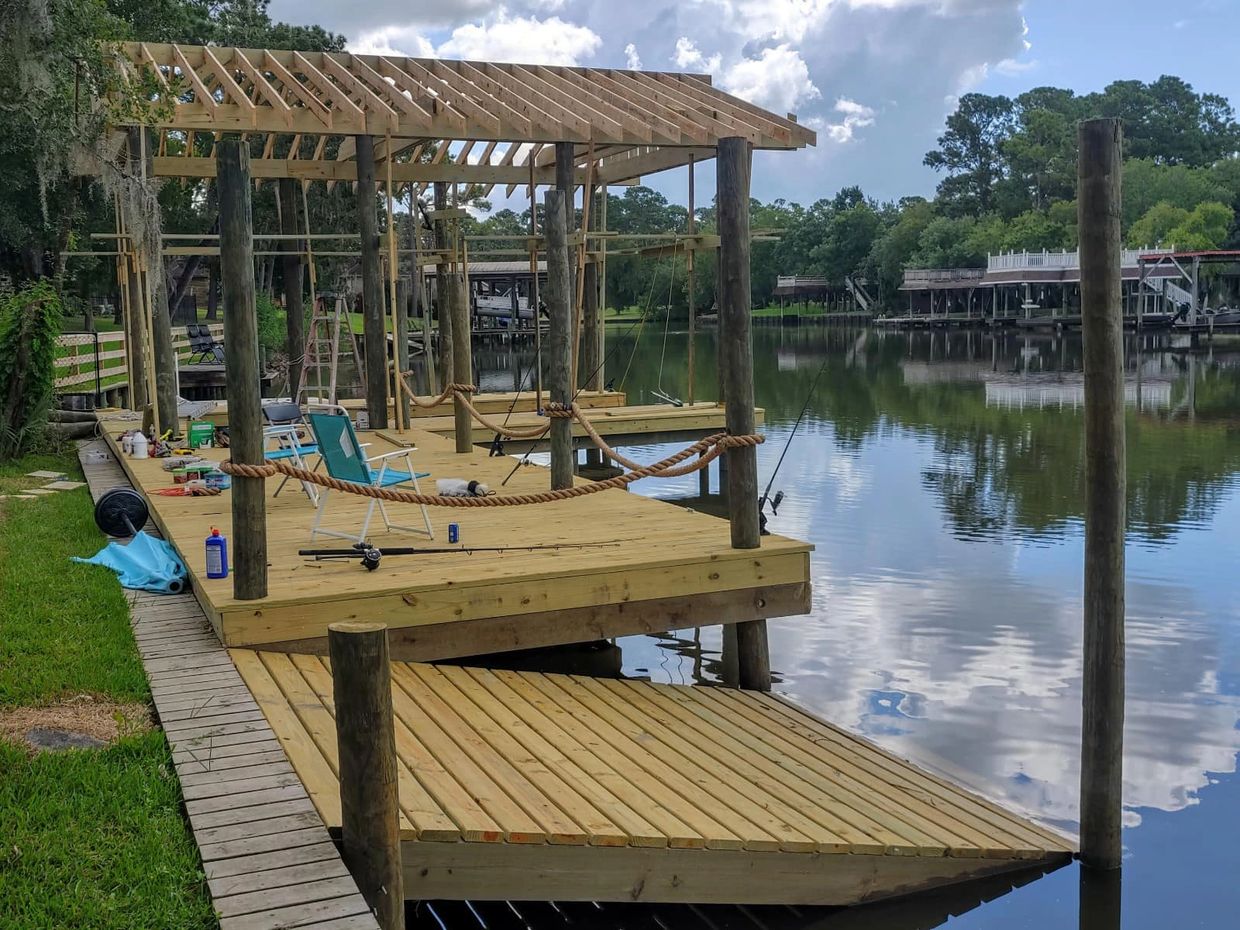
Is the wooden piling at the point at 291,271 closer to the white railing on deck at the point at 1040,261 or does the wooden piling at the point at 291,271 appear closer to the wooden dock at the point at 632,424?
the wooden dock at the point at 632,424

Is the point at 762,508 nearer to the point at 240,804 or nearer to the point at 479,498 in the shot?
the point at 479,498

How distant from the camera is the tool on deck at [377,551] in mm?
6520

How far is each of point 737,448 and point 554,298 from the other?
8.10 feet

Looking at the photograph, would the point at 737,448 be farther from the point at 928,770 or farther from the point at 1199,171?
the point at 1199,171

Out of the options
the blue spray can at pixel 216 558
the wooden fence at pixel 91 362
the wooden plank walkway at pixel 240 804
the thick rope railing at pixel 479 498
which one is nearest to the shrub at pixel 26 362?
the wooden fence at pixel 91 362

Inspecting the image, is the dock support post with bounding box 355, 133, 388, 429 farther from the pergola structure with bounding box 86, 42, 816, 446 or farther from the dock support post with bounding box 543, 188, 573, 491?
the dock support post with bounding box 543, 188, 573, 491

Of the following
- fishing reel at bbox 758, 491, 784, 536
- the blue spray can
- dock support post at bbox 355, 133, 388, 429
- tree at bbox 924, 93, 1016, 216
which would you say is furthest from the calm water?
tree at bbox 924, 93, 1016, 216

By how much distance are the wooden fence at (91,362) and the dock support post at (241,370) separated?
11313mm

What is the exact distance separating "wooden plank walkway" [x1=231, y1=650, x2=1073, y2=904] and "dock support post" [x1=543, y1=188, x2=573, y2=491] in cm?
241

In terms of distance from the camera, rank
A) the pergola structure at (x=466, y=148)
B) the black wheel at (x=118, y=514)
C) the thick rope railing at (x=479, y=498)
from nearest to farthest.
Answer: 1. the thick rope railing at (x=479, y=498)
2. the pergola structure at (x=466, y=148)
3. the black wheel at (x=118, y=514)

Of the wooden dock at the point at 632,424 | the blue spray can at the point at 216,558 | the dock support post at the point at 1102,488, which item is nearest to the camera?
the dock support post at the point at 1102,488

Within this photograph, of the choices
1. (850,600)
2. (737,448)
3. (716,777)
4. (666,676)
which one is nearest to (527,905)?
(716,777)

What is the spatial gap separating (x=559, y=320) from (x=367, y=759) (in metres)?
5.33

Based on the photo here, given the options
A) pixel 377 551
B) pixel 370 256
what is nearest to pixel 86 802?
pixel 377 551
